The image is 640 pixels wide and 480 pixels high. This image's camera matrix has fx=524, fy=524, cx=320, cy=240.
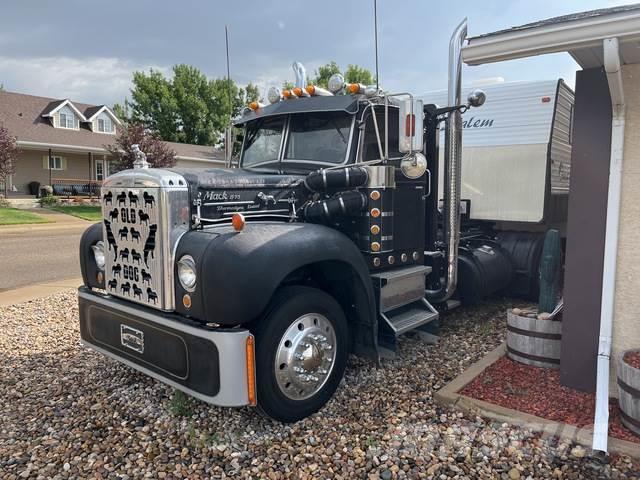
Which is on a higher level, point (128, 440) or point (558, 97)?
point (558, 97)

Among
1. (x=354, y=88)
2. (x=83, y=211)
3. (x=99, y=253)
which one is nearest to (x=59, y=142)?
(x=83, y=211)

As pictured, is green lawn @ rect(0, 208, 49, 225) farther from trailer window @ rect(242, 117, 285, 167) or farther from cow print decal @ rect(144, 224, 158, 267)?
cow print decal @ rect(144, 224, 158, 267)

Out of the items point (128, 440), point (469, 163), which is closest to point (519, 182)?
point (469, 163)

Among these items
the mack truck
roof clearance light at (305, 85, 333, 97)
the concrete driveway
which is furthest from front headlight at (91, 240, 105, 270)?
the concrete driveway

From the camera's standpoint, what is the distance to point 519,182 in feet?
22.1

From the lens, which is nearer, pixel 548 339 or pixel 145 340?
pixel 145 340

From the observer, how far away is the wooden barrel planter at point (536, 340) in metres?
4.29

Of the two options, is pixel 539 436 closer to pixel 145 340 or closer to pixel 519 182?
pixel 145 340

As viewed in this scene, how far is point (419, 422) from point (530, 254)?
3896 mm

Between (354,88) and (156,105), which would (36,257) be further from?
(156,105)

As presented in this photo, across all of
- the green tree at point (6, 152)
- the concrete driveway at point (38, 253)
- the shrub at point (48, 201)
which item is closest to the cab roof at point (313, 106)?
the concrete driveway at point (38, 253)

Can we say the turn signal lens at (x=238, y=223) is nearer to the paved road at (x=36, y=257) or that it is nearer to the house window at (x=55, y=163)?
the paved road at (x=36, y=257)

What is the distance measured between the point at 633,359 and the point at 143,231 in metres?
3.33

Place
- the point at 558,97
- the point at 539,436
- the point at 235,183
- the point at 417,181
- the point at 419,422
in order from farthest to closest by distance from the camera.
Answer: the point at 558,97
the point at 417,181
the point at 235,183
the point at 419,422
the point at 539,436
